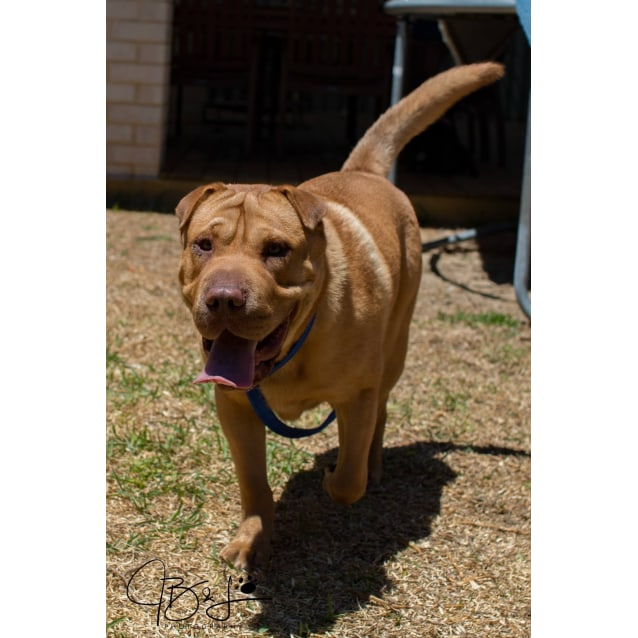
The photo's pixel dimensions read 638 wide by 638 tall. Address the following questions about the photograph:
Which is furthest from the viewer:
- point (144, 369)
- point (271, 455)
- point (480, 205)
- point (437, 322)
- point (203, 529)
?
point (480, 205)

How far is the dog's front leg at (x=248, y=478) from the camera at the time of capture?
3275 millimetres

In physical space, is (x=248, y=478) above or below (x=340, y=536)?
above

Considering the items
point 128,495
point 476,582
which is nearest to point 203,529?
point 128,495

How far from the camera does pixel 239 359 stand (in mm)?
2803

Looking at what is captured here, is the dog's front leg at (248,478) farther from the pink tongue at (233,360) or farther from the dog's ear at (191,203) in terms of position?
the dog's ear at (191,203)

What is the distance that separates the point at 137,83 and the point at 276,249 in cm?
697

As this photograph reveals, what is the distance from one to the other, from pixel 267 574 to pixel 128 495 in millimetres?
708

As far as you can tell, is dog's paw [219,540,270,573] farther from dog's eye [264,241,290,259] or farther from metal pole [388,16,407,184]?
metal pole [388,16,407,184]

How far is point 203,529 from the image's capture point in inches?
139

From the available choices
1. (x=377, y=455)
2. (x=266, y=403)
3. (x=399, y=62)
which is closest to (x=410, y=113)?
(x=377, y=455)

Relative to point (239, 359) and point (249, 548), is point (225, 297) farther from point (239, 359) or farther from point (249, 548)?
point (249, 548)

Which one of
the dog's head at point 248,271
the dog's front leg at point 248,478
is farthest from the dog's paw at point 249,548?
the dog's head at point 248,271
